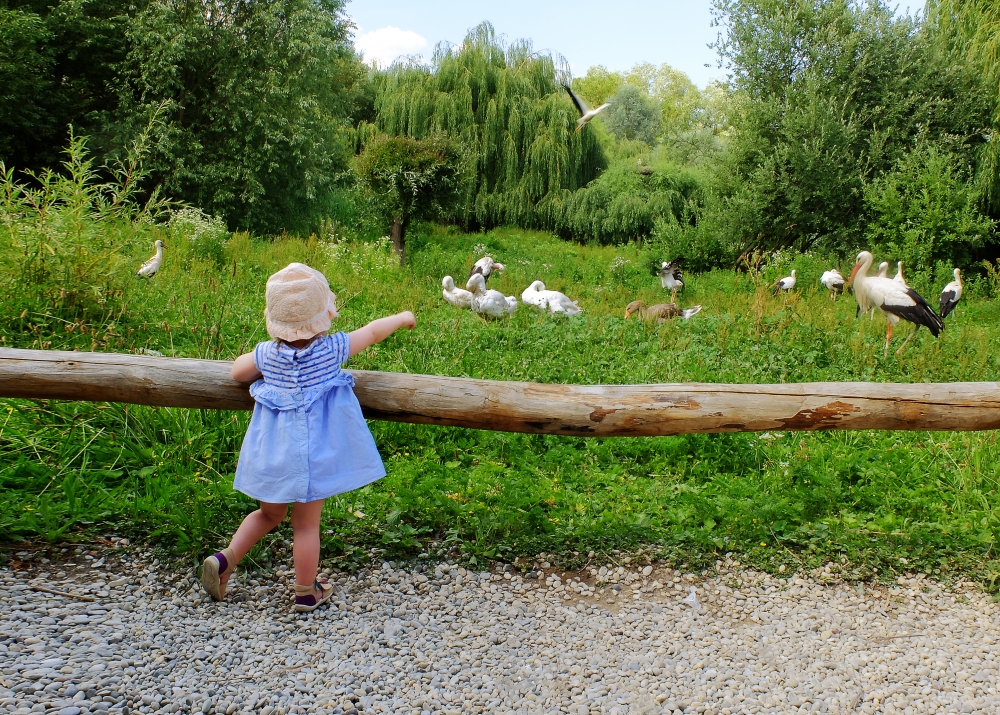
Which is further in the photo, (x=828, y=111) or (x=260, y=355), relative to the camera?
(x=828, y=111)

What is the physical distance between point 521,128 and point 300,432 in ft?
57.3

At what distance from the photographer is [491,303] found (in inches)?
353

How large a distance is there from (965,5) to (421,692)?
15.4 metres

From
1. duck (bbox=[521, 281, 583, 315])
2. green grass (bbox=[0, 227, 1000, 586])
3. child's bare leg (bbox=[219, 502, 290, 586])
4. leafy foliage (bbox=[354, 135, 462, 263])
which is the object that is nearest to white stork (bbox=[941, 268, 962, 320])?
green grass (bbox=[0, 227, 1000, 586])

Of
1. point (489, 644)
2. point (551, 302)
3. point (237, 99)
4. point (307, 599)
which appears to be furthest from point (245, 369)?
point (237, 99)

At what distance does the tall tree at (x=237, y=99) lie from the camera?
15.1 meters

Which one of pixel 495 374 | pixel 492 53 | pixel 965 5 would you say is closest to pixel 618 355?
pixel 495 374

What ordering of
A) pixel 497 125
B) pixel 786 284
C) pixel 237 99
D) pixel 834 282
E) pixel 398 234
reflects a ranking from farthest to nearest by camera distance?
pixel 497 125, pixel 237 99, pixel 398 234, pixel 834 282, pixel 786 284

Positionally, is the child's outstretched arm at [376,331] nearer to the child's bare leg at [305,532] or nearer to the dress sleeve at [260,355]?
the dress sleeve at [260,355]

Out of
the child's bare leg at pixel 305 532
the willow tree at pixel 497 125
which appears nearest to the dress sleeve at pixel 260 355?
the child's bare leg at pixel 305 532

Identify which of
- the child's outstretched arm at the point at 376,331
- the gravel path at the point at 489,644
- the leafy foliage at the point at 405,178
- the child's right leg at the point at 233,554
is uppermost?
the leafy foliage at the point at 405,178

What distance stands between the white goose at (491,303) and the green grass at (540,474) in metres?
1.64

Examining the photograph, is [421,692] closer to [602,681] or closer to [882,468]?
[602,681]

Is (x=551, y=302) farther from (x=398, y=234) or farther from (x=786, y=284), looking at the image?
(x=398, y=234)
